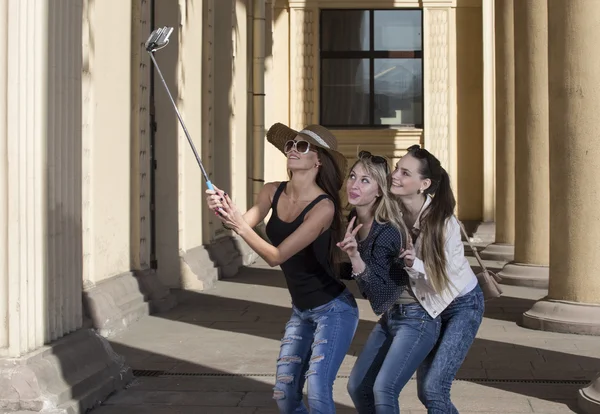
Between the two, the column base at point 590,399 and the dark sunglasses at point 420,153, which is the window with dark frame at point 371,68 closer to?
the column base at point 590,399

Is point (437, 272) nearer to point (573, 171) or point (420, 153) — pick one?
point (420, 153)

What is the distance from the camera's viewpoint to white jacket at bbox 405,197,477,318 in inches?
191

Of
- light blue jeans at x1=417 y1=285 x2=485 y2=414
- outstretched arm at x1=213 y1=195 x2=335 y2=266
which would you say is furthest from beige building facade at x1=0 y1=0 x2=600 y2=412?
outstretched arm at x1=213 y1=195 x2=335 y2=266

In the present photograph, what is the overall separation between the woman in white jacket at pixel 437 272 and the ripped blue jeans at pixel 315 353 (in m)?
0.31

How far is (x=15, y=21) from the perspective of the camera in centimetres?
632

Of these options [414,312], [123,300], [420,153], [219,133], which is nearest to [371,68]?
[219,133]

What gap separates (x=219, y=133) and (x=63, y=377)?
10123 mm

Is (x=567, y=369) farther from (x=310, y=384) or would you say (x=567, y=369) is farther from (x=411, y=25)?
(x=411, y=25)

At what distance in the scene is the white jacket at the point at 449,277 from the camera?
4.86m

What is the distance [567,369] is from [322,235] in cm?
382

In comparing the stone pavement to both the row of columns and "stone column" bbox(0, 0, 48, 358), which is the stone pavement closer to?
the row of columns

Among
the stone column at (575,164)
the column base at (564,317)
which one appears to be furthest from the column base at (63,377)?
the stone column at (575,164)

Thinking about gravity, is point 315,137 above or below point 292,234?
above

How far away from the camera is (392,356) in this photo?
4.84 m
